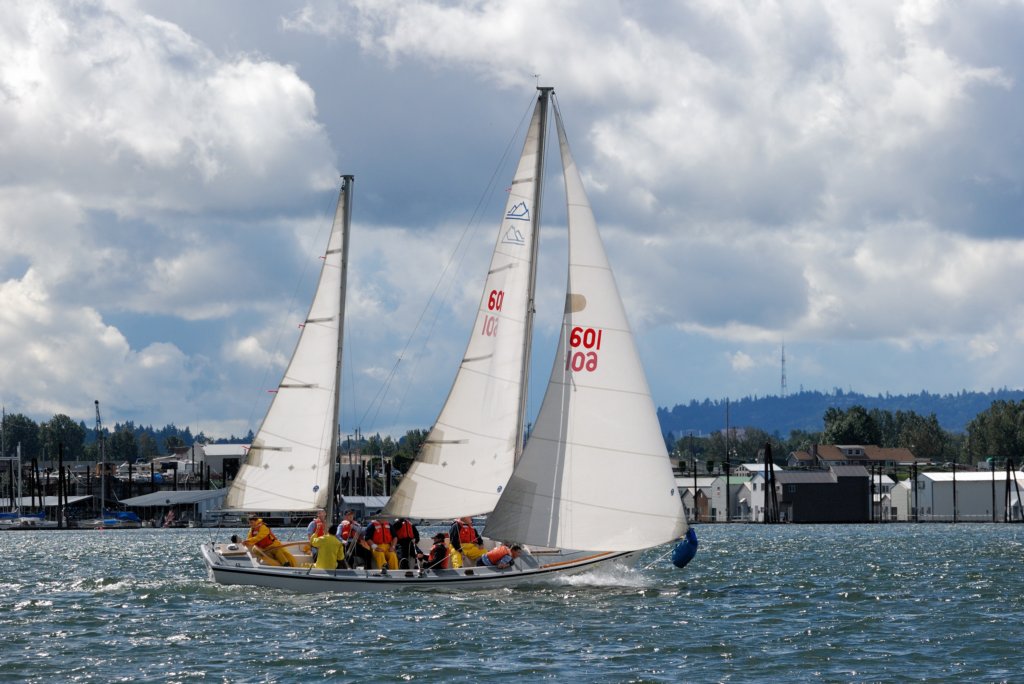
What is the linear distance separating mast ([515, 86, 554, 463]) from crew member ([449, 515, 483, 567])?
2198 mm

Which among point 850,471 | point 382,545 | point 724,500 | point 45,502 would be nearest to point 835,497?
point 850,471

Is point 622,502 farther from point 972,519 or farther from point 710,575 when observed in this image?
point 972,519

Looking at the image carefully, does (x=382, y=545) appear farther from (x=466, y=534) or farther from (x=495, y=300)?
(x=495, y=300)

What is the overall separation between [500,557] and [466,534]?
4.68 ft

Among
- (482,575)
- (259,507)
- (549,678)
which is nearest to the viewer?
(549,678)

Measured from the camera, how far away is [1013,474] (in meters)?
179

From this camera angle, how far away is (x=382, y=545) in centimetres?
3725

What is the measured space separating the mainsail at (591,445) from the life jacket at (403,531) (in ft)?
9.31

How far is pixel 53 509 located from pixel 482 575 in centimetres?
15189

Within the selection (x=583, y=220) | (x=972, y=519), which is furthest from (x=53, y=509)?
(x=583, y=220)

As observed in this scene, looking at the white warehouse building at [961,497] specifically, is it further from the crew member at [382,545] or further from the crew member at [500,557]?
the crew member at [382,545]

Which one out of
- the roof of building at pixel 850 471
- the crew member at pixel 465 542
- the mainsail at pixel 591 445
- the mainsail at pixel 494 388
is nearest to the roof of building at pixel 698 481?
the roof of building at pixel 850 471

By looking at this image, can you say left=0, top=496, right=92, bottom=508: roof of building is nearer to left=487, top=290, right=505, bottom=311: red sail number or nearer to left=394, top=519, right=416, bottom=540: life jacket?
left=394, top=519, right=416, bottom=540: life jacket

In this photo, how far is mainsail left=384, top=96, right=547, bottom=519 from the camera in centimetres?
3838
